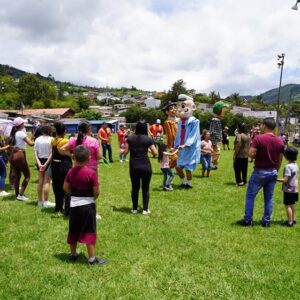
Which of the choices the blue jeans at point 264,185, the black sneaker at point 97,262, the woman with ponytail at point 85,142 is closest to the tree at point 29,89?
the woman with ponytail at point 85,142

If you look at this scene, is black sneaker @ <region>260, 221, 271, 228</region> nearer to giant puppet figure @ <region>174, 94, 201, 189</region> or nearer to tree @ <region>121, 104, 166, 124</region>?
giant puppet figure @ <region>174, 94, 201, 189</region>

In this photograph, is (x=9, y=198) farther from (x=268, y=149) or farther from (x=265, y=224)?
(x=268, y=149)

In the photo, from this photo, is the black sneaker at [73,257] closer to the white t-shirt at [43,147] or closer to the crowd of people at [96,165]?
the crowd of people at [96,165]

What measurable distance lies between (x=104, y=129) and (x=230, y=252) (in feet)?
40.4

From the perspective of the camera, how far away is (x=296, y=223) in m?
7.35

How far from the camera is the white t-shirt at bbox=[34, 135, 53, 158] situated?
8070 millimetres

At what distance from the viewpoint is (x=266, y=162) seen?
22.3 ft

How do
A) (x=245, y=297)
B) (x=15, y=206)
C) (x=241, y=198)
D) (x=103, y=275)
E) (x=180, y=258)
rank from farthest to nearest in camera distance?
1. (x=241, y=198)
2. (x=15, y=206)
3. (x=180, y=258)
4. (x=103, y=275)
5. (x=245, y=297)

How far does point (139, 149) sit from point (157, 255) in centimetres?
254

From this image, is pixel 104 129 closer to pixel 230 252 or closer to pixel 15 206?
pixel 15 206

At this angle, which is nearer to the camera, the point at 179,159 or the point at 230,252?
the point at 230,252

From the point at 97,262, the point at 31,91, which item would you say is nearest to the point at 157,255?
the point at 97,262

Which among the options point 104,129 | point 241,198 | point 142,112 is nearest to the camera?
point 241,198

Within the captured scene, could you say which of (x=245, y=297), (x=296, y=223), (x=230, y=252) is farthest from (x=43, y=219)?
(x=296, y=223)
